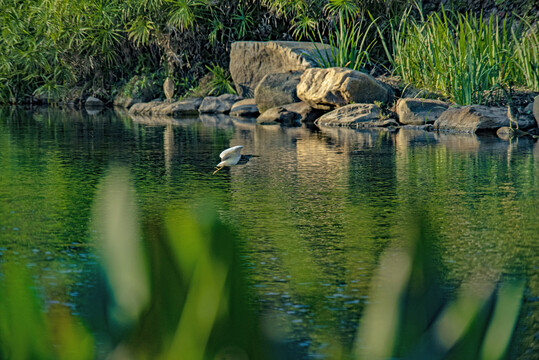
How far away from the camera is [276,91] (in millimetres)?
15930

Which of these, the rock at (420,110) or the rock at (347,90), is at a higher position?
the rock at (347,90)

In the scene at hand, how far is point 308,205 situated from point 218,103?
12.9 metres

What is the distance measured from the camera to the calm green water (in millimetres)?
3532

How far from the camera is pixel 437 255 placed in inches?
164

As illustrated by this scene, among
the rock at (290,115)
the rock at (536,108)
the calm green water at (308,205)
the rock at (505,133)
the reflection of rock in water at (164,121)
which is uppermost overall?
the rock at (536,108)

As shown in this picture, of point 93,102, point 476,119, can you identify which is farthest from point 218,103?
point 476,119

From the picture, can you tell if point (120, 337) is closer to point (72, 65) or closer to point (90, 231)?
point (90, 231)

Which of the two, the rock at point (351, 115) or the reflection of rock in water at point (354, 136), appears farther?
the rock at point (351, 115)

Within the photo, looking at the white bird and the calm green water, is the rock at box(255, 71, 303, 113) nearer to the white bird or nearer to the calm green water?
the calm green water

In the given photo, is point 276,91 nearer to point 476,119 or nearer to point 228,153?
point 476,119

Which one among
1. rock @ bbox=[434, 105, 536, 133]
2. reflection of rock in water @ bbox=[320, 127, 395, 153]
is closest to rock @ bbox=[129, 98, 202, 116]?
reflection of rock in water @ bbox=[320, 127, 395, 153]

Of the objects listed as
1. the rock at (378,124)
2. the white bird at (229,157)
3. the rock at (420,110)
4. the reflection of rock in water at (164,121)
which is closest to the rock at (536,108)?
the rock at (420,110)

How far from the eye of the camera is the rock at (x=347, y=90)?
1409 centimetres

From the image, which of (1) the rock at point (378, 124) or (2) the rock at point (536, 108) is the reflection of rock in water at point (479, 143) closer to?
(2) the rock at point (536, 108)
